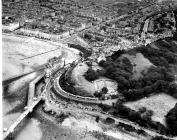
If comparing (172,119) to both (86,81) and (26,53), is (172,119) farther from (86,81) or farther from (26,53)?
(26,53)

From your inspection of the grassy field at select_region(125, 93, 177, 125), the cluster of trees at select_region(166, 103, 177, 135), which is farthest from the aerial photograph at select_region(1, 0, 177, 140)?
the grassy field at select_region(125, 93, 177, 125)

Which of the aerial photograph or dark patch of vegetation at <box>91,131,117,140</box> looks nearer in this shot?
dark patch of vegetation at <box>91,131,117,140</box>

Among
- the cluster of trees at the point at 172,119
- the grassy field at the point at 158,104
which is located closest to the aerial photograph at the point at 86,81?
the cluster of trees at the point at 172,119

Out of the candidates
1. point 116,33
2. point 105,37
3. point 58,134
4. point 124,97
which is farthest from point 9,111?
point 116,33

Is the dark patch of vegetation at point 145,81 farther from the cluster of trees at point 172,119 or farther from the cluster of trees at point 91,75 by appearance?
the cluster of trees at point 91,75

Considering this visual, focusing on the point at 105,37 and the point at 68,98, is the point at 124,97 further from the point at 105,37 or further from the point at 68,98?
the point at 105,37

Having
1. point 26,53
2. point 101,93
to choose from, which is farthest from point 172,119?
point 26,53

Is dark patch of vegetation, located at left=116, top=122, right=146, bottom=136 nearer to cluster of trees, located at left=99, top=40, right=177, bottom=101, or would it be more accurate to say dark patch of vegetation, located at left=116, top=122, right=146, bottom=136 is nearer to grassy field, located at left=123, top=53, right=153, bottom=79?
cluster of trees, located at left=99, top=40, right=177, bottom=101

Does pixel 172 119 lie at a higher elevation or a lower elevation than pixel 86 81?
lower
